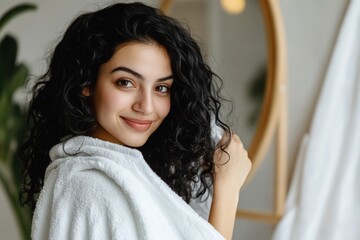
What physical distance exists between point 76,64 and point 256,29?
2.13 feet

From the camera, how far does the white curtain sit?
114 cm

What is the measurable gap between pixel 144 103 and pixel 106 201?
116 millimetres

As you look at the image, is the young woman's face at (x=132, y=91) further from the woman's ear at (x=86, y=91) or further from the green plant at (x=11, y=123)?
the green plant at (x=11, y=123)

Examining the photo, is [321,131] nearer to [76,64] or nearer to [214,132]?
[214,132]

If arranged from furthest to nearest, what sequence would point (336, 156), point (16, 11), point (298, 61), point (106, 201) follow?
point (16, 11) → point (298, 61) → point (336, 156) → point (106, 201)

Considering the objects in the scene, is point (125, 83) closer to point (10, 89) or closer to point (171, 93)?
point (171, 93)

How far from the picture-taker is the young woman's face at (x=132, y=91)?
0.69 m

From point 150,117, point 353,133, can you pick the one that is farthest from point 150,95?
point 353,133

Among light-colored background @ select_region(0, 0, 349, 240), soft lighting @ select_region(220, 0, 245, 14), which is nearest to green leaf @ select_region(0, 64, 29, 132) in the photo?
light-colored background @ select_region(0, 0, 349, 240)

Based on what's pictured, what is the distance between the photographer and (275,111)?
1.27 meters

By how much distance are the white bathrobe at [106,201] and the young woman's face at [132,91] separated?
0.03 metres

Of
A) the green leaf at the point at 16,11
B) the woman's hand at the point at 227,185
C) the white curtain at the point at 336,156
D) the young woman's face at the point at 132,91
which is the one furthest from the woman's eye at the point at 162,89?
the green leaf at the point at 16,11

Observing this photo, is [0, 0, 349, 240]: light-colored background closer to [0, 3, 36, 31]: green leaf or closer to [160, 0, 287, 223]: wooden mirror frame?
[160, 0, 287, 223]: wooden mirror frame

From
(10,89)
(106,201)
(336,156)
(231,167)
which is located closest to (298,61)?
(336,156)
